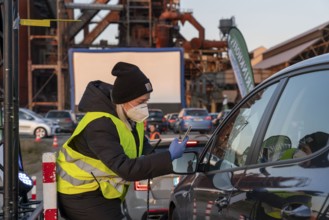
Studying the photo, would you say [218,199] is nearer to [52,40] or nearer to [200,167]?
[200,167]

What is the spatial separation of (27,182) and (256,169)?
8.21 ft

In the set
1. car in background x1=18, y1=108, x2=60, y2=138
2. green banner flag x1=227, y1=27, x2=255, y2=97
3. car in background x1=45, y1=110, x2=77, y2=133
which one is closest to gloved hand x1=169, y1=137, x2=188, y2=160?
green banner flag x1=227, y1=27, x2=255, y2=97

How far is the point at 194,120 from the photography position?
31.2 m

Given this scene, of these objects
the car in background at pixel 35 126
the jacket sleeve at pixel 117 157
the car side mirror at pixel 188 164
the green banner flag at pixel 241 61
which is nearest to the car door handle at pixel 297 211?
the jacket sleeve at pixel 117 157

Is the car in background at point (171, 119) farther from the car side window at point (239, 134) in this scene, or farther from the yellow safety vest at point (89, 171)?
the yellow safety vest at point (89, 171)

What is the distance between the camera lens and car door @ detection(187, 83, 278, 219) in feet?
10.2

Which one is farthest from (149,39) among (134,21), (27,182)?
(27,182)

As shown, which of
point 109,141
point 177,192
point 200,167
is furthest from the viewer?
point 177,192

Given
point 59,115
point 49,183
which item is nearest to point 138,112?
point 49,183

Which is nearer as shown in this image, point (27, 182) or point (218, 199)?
point (218, 199)

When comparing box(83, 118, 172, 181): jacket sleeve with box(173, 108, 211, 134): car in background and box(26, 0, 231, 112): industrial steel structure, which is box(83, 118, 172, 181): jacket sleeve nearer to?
box(173, 108, 211, 134): car in background

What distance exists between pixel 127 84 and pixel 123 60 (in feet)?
80.8

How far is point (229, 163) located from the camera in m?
3.56

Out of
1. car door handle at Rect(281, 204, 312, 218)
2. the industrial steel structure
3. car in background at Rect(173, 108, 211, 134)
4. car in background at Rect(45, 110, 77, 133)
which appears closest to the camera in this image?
car door handle at Rect(281, 204, 312, 218)
